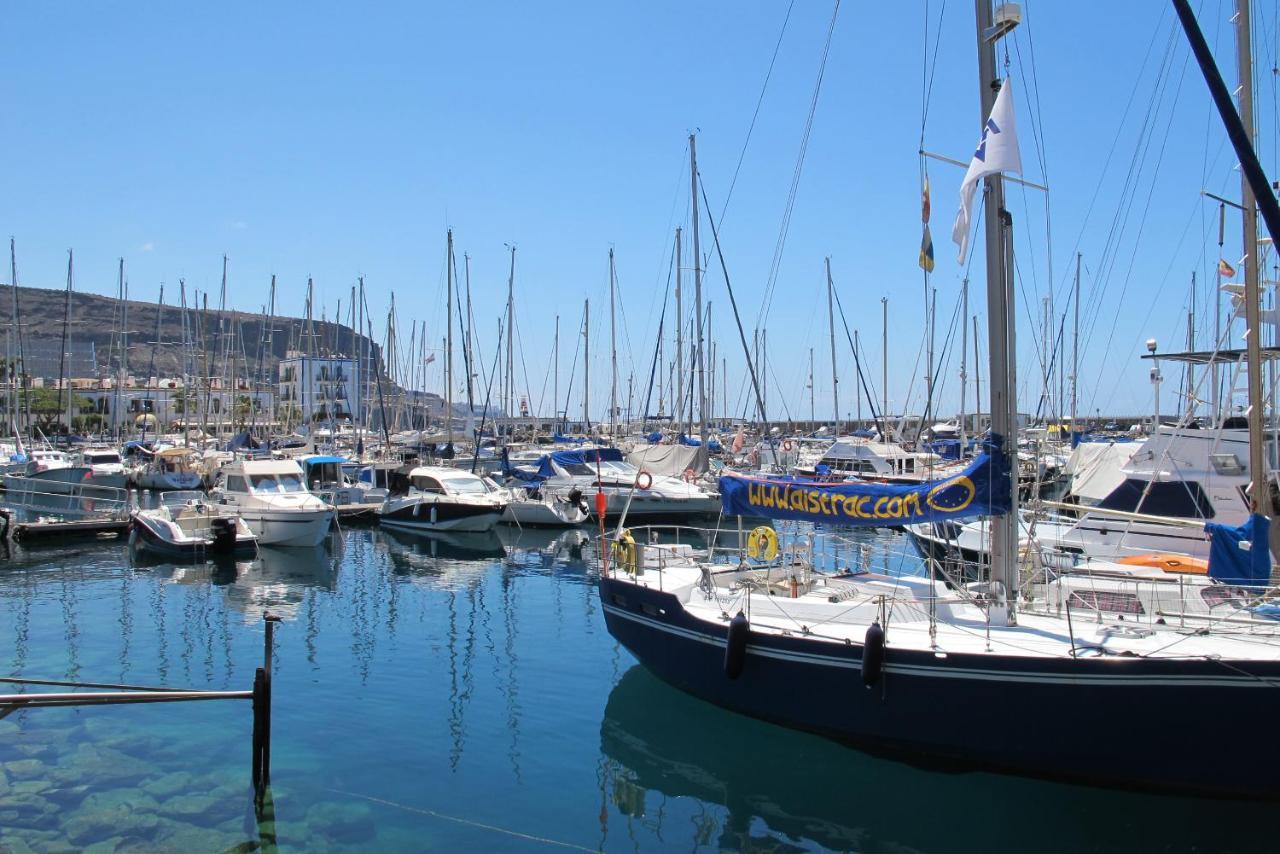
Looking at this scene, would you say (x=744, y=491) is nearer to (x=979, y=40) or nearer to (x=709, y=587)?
(x=709, y=587)

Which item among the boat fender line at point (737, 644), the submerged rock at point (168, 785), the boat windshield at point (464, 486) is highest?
the boat windshield at point (464, 486)

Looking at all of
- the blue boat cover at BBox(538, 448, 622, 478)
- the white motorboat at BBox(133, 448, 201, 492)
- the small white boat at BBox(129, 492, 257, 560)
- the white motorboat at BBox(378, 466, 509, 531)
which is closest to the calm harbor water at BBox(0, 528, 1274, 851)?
the small white boat at BBox(129, 492, 257, 560)

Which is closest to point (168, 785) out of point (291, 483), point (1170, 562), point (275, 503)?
point (1170, 562)

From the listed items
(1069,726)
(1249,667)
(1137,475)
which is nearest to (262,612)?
(1069,726)

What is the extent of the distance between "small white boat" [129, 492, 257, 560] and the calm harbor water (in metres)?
8.57

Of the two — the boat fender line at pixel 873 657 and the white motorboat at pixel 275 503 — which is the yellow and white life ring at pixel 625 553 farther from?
the white motorboat at pixel 275 503

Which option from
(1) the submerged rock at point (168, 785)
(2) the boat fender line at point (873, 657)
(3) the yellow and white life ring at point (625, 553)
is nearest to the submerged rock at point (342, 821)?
(1) the submerged rock at point (168, 785)

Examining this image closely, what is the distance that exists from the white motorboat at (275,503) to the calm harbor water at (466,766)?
1032cm

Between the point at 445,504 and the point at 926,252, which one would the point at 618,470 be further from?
the point at 926,252

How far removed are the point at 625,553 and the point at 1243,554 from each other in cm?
932

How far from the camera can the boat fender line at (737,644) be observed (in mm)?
12523

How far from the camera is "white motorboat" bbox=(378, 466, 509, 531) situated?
3547cm

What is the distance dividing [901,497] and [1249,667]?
449 cm

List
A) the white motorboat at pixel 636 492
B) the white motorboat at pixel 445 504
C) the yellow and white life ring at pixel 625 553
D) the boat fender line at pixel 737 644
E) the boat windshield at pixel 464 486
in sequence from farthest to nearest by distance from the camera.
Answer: the white motorboat at pixel 636 492 < the boat windshield at pixel 464 486 < the white motorboat at pixel 445 504 < the yellow and white life ring at pixel 625 553 < the boat fender line at pixel 737 644
